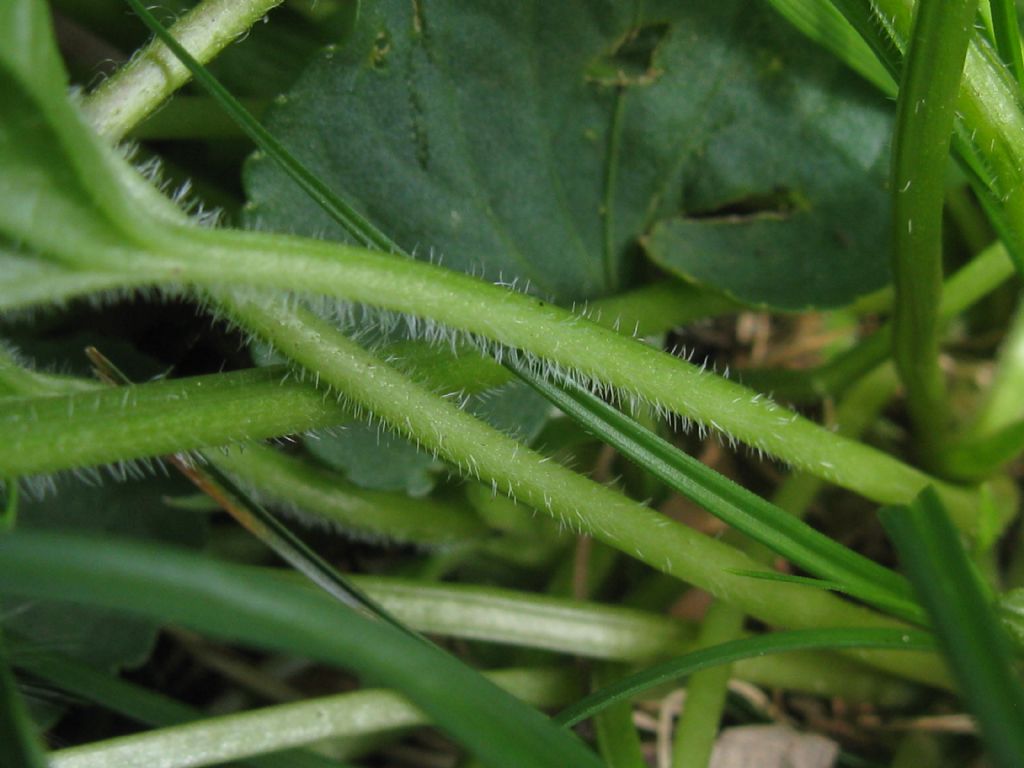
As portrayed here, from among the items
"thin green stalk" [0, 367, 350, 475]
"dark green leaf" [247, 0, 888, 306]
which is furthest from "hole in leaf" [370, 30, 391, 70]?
"thin green stalk" [0, 367, 350, 475]

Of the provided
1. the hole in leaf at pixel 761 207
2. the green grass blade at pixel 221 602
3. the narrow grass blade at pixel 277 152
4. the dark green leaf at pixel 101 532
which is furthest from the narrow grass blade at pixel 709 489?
the dark green leaf at pixel 101 532

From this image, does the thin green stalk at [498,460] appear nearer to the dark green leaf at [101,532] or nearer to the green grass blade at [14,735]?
the green grass blade at [14,735]

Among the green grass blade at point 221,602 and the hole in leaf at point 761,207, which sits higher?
the hole in leaf at point 761,207

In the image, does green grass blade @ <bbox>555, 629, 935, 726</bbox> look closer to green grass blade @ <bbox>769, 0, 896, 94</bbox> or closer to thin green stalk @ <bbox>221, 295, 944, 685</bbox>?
thin green stalk @ <bbox>221, 295, 944, 685</bbox>

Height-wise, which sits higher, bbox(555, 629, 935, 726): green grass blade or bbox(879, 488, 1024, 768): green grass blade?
bbox(879, 488, 1024, 768): green grass blade

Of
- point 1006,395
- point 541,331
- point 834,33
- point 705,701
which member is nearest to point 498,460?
point 541,331

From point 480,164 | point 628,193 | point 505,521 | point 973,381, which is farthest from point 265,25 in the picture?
point 973,381

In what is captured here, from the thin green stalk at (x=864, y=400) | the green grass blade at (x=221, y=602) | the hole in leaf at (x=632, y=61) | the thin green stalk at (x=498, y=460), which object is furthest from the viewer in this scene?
the thin green stalk at (x=864, y=400)

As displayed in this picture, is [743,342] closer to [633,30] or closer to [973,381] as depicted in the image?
[973,381]
